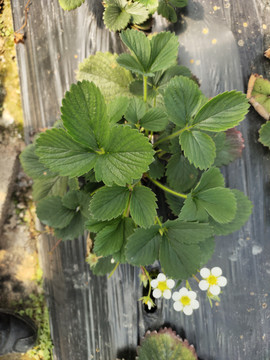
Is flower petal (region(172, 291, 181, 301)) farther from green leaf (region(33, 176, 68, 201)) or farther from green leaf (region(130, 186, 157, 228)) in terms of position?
green leaf (region(33, 176, 68, 201))

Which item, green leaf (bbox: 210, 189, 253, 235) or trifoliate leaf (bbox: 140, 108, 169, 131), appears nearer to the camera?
trifoliate leaf (bbox: 140, 108, 169, 131)

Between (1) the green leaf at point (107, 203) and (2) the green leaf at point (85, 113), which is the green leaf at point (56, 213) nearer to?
(1) the green leaf at point (107, 203)

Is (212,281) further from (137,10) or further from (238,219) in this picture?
(137,10)

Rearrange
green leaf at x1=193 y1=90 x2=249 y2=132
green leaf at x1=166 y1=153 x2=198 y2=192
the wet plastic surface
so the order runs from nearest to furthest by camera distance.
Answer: green leaf at x1=193 y1=90 x2=249 y2=132
green leaf at x1=166 y1=153 x2=198 y2=192
the wet plastic surface

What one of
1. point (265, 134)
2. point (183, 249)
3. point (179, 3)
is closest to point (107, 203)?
point (183, 249)

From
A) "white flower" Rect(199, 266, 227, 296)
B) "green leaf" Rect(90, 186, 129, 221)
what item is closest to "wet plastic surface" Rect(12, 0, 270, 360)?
"white flower" Rect(199, 266, 227, 296)

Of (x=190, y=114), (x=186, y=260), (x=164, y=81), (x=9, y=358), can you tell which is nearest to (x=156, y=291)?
(x=186, y=260)
